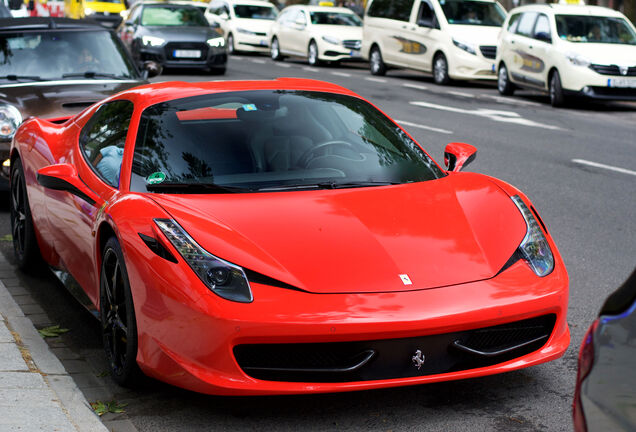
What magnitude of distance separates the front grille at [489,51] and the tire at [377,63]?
3178mm

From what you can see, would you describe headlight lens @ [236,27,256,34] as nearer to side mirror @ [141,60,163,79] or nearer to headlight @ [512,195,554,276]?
side mirror @ [141,60,163,79]

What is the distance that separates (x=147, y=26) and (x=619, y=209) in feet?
53.9

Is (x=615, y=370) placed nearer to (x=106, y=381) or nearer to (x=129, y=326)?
(x=129, y=326)

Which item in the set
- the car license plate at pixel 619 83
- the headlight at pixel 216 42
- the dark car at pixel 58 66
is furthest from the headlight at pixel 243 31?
the dark car at pixel 58 66


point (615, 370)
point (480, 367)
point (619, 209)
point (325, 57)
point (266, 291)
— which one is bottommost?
point (325, 57)

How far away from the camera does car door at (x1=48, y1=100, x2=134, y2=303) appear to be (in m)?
5.19

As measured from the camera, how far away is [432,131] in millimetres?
14211

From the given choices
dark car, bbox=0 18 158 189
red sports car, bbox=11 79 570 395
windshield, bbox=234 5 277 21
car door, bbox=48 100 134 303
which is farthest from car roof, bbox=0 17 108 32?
windshield, bbox=234 5 277 21

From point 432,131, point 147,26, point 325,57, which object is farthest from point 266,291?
point 325,57

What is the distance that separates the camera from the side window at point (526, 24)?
19.2 meters

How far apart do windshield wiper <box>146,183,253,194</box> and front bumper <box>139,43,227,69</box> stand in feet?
60.8

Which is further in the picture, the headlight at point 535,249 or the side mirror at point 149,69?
the side mirror at point 149,69

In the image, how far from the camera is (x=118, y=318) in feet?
15.5

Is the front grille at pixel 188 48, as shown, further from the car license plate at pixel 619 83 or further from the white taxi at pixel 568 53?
the car license plate at pixel 619 83
